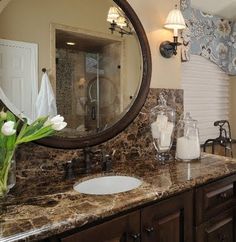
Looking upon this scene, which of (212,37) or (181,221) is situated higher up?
(212,37)

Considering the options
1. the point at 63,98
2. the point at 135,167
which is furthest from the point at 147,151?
the point at 63,98

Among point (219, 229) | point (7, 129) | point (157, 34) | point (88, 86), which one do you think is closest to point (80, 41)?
point (88, 86)

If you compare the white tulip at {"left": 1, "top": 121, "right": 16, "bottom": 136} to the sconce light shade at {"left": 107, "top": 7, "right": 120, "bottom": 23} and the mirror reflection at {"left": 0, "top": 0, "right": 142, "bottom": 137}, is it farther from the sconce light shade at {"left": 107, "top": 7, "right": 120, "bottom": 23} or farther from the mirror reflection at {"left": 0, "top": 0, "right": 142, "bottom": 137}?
the sconce light shade at {"left": 107, "top": 7, "right": 120, "bottom": 23}

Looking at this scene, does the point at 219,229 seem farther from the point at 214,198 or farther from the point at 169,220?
the point at 169,220

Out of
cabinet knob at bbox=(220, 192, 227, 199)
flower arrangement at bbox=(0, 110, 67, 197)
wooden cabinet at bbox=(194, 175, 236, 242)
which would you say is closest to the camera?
flower arrangement at bbox=(0, 110, 67, 197)

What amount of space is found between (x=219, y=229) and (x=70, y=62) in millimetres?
1262

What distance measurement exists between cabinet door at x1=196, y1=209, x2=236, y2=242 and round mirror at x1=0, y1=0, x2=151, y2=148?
2.41 ft

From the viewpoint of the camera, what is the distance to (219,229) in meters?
1.45

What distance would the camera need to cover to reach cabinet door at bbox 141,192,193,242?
1103mm

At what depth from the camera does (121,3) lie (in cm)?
160

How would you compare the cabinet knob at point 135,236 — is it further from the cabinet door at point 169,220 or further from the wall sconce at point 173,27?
the wall sconce at point 173,27

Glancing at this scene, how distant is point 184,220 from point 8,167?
86cm

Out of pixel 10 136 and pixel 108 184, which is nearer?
pixel 10 136

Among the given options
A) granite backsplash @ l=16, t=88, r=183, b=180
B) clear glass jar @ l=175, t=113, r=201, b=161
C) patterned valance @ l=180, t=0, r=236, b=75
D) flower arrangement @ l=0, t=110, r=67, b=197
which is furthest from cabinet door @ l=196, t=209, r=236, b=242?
patterned valance @ l=180, t=0, r=236, b=75
